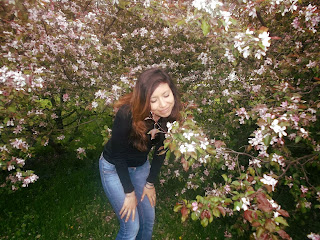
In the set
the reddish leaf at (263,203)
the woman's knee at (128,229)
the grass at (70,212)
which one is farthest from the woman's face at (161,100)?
the grass at (70,212)

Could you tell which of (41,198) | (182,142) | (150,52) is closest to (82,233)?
(41,198)

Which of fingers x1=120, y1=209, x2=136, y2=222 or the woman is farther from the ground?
the woman

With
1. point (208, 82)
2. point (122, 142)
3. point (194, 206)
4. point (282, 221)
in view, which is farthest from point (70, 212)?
point (282, 221)

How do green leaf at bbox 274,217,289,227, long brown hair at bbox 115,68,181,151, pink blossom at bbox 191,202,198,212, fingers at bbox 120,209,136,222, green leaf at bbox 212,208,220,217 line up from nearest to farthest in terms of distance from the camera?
green leaf at bbox 274,217,289,227, green leaf at bbox 212,208,220,217, pink blossom at bbox 191,202,198,212, long brown hair at bbox 115,68,181,151, fingers at bbox 120,209,136,222

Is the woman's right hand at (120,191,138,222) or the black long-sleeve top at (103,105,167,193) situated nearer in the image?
the black long-sleeve top at (103,105,167,193)

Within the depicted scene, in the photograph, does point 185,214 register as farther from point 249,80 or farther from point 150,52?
point 150,52

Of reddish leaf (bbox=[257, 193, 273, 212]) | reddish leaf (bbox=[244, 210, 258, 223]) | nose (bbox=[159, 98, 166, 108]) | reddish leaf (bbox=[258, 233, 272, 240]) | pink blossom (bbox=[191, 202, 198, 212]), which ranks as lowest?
A: reddish leaf (bbox=[258, 233, 272, 240])

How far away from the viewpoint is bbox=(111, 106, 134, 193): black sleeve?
2.10m

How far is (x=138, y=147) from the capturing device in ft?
7.63

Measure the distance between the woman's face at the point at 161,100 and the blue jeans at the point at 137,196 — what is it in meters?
0.85

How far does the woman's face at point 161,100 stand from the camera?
205 centimetres

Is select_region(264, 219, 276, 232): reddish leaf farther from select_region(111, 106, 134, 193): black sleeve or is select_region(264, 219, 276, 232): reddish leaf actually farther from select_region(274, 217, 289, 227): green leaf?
select_region(111, 106, 134, 193): black sleeve

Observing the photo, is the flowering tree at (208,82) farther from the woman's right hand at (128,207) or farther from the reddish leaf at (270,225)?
the woman's right hand at (128,207)

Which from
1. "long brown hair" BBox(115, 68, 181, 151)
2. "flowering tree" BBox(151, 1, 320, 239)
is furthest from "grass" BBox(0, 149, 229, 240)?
"long brown hair" BBox(115, 68, 181, 151)
